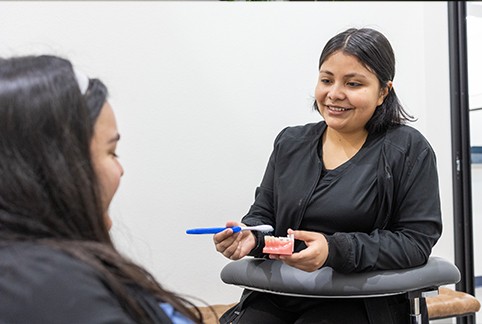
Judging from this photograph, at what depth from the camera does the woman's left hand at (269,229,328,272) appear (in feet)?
3.87

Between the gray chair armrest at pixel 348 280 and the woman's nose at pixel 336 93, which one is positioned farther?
the woman's nose at pixel 336 93

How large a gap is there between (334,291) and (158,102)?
1188 mm

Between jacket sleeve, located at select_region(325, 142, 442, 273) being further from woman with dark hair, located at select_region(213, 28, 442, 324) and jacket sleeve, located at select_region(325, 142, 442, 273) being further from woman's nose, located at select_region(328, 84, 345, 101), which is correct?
woman's nose, located at select_region(328, 84, 345, 101)

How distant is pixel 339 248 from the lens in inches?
47.9

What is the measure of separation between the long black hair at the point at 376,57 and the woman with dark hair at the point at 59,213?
2.40 feet

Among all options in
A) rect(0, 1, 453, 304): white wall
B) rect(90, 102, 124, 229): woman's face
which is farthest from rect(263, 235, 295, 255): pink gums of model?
rect(0, 1, 453, 304): white wall

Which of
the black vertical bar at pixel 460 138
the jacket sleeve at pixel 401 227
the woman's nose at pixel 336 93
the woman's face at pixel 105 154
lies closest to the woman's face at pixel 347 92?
the woman's nose at pixel 336 93

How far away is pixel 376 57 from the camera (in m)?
1.35

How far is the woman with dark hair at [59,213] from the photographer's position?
0.67 meters

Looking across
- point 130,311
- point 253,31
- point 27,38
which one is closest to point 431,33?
point 253,31

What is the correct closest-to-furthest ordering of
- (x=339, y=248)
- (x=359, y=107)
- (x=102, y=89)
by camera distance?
(x=102, y=89) → (x=339, y=248) → (x=359, y=107)

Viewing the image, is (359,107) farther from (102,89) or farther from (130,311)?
(130,311)

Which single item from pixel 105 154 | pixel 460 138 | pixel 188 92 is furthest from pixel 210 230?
pixel 460 138

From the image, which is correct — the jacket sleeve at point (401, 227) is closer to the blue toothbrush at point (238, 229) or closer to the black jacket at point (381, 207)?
the black jacket at point (381, 207)
